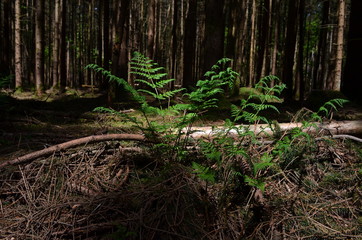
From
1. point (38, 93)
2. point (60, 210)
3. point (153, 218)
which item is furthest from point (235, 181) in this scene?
point (38, 93)

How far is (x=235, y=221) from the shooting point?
1.91 m

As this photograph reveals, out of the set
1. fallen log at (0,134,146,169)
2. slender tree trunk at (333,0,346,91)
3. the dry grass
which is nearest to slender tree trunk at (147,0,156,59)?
slender tree trunk at (333,0,346,91)

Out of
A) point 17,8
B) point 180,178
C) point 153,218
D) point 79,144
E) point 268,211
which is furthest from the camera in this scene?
point 17,8

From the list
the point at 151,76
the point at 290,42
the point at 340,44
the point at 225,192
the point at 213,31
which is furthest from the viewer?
the point at 290,42

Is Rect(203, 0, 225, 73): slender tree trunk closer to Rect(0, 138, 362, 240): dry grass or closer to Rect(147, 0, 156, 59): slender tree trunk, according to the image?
Rect(147, 0, 156, 59): slender tree trunk

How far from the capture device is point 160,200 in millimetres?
1903

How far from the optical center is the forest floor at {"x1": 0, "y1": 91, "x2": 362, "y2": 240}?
5.75 feet

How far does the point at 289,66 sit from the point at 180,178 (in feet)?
30.0

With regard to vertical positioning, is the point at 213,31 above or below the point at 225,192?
above

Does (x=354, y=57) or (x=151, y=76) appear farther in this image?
(x=354, y=57)

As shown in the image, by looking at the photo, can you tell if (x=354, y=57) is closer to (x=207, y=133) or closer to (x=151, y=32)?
(x=207, y=133)

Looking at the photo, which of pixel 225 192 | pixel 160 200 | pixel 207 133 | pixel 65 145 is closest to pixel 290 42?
pixel 207 133

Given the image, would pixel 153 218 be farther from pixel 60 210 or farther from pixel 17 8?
pixel 17 8

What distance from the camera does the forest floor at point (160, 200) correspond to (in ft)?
5.75
